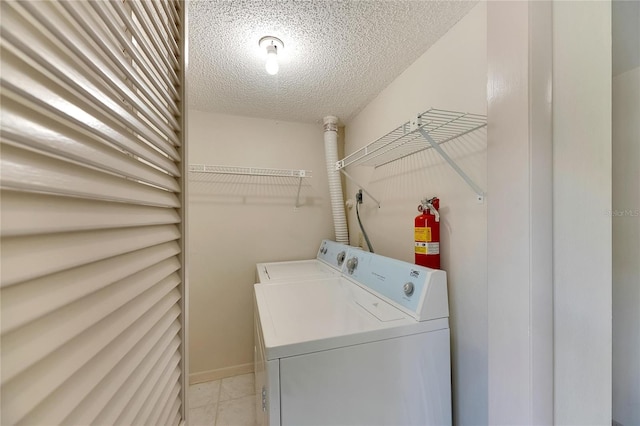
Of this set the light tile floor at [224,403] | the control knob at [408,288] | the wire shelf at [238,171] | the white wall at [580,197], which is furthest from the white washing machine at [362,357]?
the wire shelf at [238,171]

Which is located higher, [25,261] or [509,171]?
[509,171]

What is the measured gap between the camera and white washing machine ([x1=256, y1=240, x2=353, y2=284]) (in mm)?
1781

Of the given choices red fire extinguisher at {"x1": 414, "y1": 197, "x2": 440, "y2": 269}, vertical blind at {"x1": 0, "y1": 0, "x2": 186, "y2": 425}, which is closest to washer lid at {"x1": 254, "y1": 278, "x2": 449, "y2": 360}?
red fire extinguisher at {"x1": 414, "y1": 197, "x2": 440, "y2": 269}

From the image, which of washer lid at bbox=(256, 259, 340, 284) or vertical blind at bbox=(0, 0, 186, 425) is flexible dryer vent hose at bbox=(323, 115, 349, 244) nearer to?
washer lid at bbox=(256, 259, 340, 284)

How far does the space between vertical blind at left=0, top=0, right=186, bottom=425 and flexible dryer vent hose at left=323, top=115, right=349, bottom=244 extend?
5.74 feet

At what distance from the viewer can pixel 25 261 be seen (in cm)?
28

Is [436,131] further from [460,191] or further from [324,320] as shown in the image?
[324,320]

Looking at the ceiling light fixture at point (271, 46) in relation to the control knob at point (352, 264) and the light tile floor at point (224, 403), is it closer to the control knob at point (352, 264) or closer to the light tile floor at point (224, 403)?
the control knob at point (352, 264)

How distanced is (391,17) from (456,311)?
1.47m

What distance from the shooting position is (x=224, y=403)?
6.26 feet

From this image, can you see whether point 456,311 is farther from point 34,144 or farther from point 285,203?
point 285,203

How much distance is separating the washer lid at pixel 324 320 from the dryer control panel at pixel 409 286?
38mm

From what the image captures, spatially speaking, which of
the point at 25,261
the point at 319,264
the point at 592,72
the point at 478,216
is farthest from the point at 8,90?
the point at 319,264

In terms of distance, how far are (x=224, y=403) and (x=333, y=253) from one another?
1.45 metres
